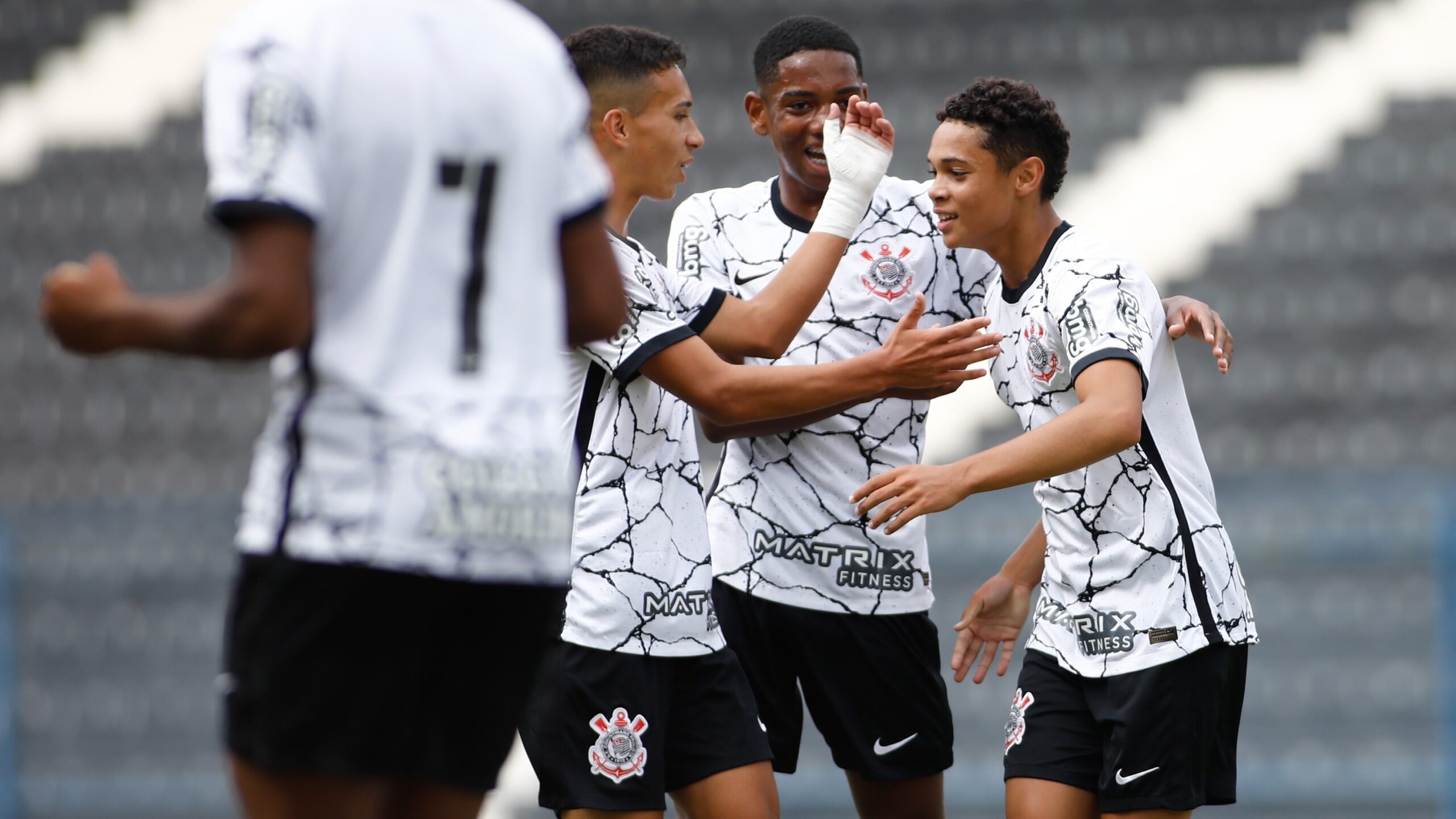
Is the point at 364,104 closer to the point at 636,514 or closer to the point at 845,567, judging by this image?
the point at 636,514

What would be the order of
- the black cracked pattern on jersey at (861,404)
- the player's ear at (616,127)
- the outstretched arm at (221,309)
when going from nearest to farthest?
the outstretched arm at (221,309) → the player's ear at (616,127) → the black cracked pattern on jersey at (861,404)

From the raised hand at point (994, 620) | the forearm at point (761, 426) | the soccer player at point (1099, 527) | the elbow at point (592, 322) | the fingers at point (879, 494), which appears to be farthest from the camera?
the raised hand at point (994, 620)

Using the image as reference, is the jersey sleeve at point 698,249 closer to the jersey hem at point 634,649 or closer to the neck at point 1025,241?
the neck at point 1025,241

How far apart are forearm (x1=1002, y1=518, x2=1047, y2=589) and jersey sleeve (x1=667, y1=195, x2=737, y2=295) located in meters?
0.91

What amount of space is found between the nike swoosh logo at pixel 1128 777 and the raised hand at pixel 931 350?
835mm

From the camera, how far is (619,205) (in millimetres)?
3326

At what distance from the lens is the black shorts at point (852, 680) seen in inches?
145

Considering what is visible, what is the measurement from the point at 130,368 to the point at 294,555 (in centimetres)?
655

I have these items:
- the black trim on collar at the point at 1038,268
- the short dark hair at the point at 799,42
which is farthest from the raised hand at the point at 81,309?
the short dark hair at the point at 799,42

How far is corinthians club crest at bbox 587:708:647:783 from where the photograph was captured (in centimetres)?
313

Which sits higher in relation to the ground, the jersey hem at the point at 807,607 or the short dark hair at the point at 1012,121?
the short dark hair at the point at 1012,121

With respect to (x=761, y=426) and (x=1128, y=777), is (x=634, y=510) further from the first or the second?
(x=1128, y=777)

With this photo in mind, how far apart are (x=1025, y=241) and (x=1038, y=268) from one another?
77 millimetres

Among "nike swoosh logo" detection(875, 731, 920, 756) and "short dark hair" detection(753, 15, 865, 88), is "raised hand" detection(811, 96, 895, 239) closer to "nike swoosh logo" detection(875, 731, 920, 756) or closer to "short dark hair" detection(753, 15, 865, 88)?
"short dark hair" detection(753, 15, 865, 88)
